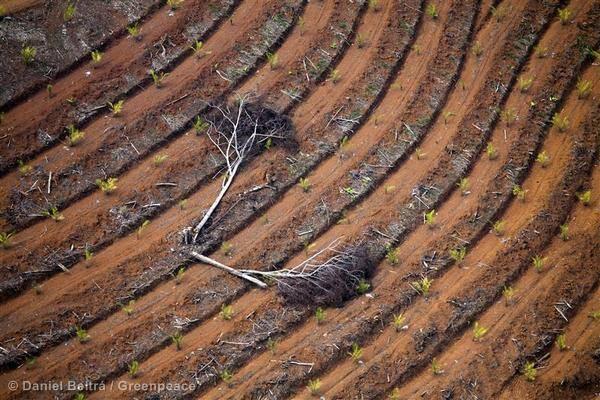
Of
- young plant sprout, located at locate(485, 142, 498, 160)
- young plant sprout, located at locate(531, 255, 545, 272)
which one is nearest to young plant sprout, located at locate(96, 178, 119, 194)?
young plant sprout, located at locate(485, 142, 498, 160)

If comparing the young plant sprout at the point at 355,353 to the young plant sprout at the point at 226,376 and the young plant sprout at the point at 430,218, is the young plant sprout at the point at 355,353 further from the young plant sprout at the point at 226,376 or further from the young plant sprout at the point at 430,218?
the young plant sprout at the point at 430,218

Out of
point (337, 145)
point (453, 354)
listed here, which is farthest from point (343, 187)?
point (453, 354)

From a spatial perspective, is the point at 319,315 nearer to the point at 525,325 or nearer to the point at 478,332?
the point at 478,332

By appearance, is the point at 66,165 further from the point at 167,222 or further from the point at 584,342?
the point at 584,342

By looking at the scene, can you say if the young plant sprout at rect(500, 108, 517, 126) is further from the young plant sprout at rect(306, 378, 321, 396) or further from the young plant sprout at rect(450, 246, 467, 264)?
the young plant sprout at rect(306, 378, 321, 396)

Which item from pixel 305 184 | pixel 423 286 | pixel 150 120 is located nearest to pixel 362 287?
pixel 423 286
